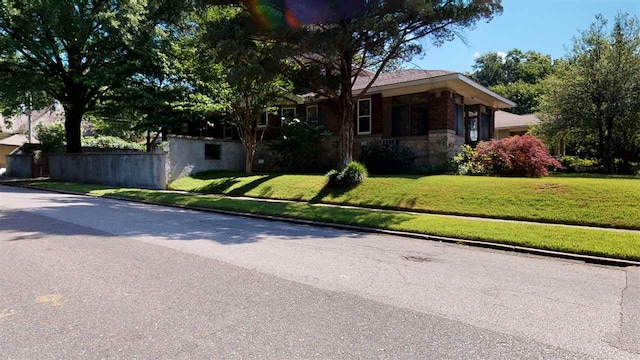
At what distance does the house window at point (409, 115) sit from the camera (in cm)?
2208

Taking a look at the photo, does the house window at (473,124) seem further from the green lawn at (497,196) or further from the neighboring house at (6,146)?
the neighboring house at (6,146)

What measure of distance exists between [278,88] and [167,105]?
7523mm

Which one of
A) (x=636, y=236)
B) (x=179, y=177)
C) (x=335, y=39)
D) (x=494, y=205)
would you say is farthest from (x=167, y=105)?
(x=636, y=236)

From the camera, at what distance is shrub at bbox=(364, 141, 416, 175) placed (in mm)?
20516

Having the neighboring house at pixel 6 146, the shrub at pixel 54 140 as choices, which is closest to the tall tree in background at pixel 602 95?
the shrub at pixel 54 140

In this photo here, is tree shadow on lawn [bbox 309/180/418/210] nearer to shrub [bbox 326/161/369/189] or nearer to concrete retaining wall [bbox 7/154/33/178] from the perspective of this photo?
shrub [bbox 326/161/369/189]

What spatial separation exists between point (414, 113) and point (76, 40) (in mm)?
19078

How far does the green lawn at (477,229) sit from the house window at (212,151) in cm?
1107

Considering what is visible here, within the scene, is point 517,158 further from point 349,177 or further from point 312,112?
point 312,112

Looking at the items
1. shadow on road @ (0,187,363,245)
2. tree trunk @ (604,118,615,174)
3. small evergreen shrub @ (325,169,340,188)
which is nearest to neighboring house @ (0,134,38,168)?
shadow on road @ (0,187,363,245)

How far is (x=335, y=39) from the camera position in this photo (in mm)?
13875

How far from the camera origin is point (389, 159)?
20.6m

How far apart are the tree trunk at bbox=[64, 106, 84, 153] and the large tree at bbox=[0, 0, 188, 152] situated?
42.4 inches

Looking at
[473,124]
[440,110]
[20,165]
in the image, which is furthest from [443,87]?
[20,165]
